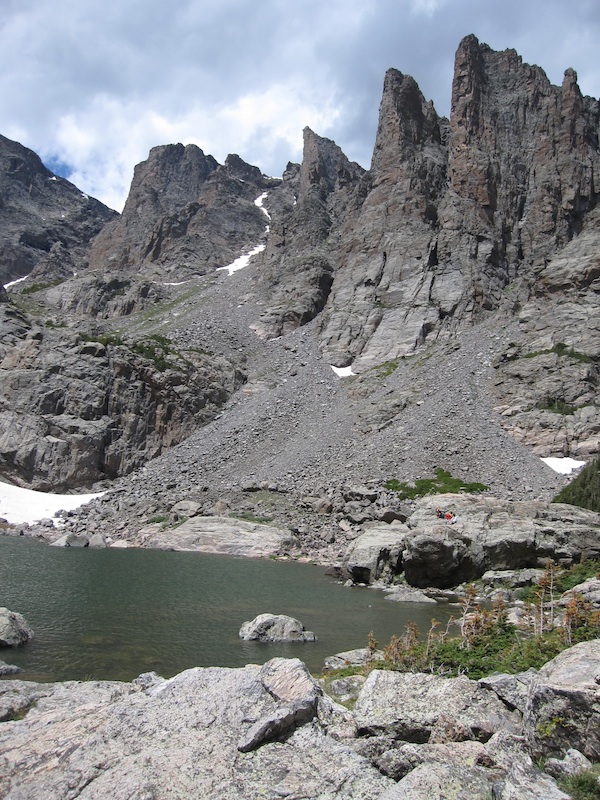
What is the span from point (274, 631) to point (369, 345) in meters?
79.7

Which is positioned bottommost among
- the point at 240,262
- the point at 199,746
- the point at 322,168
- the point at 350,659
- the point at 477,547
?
the point at 350,659

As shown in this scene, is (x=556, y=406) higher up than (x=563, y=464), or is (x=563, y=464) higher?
(x=556, y=406)

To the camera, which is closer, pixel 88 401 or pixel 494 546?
pixel 494 546

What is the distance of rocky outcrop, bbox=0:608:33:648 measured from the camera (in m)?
19.0

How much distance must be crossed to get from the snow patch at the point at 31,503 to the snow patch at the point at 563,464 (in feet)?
190

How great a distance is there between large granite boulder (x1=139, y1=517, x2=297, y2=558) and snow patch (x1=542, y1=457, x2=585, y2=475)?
1256 inches

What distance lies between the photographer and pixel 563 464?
62.2m

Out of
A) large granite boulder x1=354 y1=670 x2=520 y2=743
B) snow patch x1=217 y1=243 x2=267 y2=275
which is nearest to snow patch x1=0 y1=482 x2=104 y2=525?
large granite boulder x1=354 y1=670 x2=520 y2=743

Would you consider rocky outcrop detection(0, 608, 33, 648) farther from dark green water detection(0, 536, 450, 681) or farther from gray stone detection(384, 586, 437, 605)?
gray stone detection(384, 586, 437, 605)

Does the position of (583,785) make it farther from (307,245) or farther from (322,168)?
(322,168)

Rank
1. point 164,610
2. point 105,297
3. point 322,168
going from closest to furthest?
point 164,610, point 105,297, point 322,168

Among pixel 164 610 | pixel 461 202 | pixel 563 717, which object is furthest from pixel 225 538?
pixel 461 202

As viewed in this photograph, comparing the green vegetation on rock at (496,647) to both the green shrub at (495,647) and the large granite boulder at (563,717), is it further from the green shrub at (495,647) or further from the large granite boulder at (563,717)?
the large granite boulder at (563,717)

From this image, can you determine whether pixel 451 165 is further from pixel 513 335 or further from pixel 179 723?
pixel 179 723
